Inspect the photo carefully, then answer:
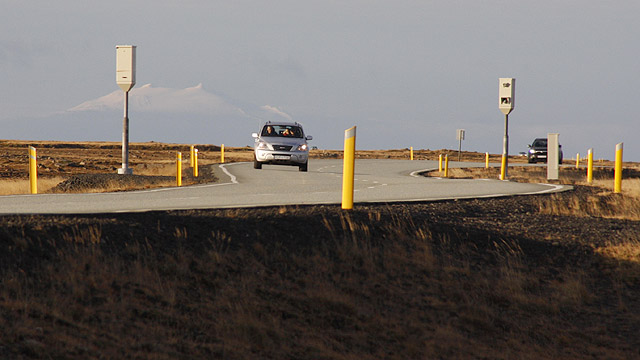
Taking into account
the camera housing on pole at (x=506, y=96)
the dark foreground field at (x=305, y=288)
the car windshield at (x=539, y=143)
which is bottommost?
the dark foreground field at (x=305, y=288)

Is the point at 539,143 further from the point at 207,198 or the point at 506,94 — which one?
the point at 207,198

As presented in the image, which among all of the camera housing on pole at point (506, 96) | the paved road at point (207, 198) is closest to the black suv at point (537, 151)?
the camera housing on pole at point (506, 96)

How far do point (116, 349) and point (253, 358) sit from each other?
124 cm

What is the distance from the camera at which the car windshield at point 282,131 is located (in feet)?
99.5

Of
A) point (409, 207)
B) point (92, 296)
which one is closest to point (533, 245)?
point (409, 207)

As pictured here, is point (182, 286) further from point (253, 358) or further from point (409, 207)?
point (409, 207)

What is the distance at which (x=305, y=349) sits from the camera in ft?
24.5

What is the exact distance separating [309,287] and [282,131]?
21.6 meters

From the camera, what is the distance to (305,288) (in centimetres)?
905

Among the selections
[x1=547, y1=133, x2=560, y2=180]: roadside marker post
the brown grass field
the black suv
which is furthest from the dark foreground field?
the black suv

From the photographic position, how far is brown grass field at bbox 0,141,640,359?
7285 mm

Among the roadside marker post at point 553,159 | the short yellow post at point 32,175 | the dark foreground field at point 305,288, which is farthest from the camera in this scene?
A: the roadside marker post at point 553,159

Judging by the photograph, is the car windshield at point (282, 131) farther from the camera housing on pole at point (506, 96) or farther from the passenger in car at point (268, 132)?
the camera housing on pole at point (506, 96)

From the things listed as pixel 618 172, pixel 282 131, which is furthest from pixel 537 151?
pixel 618 172
